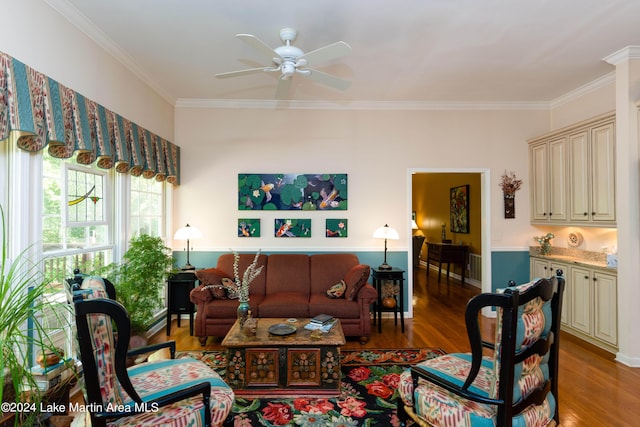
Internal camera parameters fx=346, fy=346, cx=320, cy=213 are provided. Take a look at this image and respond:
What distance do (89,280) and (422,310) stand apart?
4.63 m

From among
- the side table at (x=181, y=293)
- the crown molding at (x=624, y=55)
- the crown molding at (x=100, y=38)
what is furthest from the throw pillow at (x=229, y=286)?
the crown molding at (x=624, y=55)

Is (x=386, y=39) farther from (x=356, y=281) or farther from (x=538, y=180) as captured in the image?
(x=538, y=180)

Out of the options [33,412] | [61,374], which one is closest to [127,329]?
[33,412]

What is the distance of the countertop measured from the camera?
3.85m

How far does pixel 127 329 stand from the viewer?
1.53 metres

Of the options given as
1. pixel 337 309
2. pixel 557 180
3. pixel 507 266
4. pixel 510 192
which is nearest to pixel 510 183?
pixel 510 192

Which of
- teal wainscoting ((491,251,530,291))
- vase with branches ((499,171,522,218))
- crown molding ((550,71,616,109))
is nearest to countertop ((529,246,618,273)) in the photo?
teal wainscoting ((491,251,530,291))

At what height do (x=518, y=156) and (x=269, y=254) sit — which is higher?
(x=518, y=156)

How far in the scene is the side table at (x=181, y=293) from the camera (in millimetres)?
4301

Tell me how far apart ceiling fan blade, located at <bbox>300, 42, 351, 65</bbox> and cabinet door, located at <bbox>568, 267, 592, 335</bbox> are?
3681mm

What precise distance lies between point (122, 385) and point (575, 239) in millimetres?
5168

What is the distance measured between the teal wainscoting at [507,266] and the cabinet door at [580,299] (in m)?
0.83

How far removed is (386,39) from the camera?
126 inches

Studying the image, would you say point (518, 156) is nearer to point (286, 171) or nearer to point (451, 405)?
point (286, 171)
